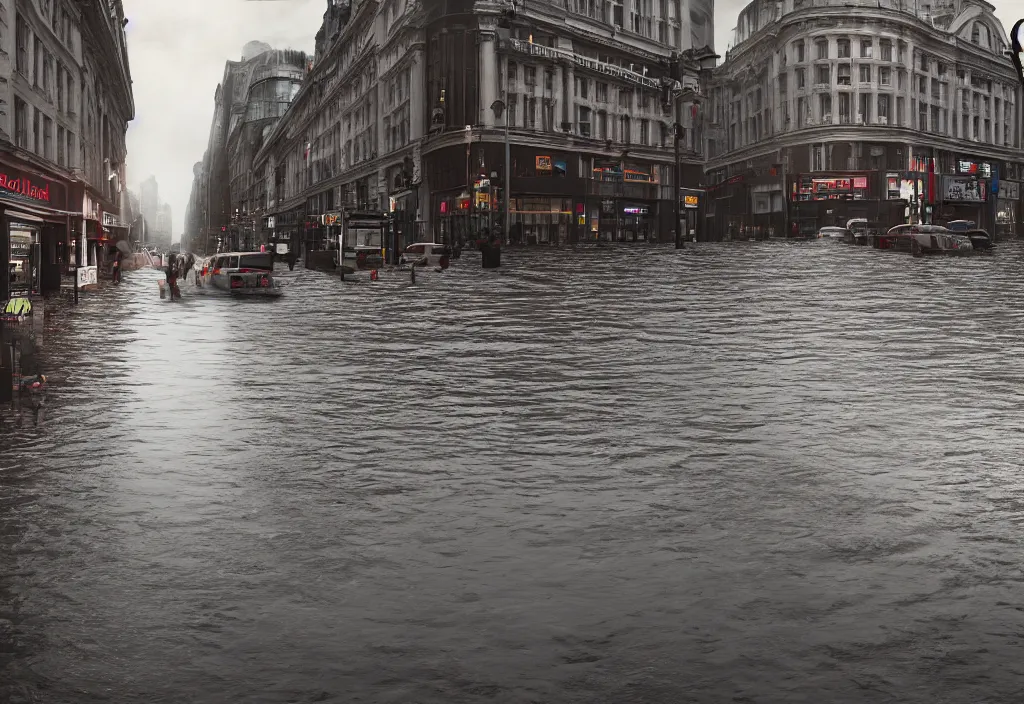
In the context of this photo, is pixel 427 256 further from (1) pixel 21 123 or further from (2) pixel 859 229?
(2) pixel 859 229

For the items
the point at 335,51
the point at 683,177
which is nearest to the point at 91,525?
the point at 683,177

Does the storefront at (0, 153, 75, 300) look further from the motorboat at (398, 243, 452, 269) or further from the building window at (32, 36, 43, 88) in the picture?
the motorboat at (398, 243, 452, 269)

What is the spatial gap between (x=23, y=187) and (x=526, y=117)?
52878 mm

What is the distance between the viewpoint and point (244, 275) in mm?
36312

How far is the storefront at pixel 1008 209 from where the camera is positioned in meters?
108

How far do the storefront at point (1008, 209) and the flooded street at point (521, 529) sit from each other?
98627mm

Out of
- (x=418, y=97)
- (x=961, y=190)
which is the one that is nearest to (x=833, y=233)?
(x=418, y=97)

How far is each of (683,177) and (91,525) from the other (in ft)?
290

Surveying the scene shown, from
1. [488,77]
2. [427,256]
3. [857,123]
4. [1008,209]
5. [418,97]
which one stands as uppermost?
[857,123]

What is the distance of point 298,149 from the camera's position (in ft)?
484

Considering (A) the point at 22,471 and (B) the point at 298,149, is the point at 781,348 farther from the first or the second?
(B) the point at 298,149

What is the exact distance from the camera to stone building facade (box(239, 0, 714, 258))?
78.9m

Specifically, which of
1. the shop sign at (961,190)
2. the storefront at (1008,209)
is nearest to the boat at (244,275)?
the shop sign at (961,190)

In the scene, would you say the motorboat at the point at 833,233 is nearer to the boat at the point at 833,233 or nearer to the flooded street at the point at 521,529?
the boat at the point at 833,233
